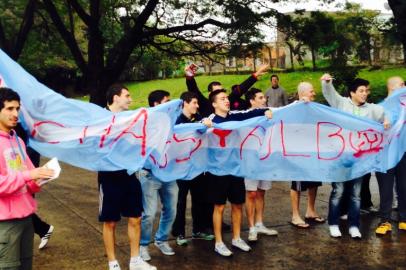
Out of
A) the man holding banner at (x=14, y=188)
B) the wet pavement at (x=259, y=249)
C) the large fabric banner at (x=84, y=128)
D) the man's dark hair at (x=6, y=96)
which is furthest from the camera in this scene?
the wet pavement at (x=259, y=249)

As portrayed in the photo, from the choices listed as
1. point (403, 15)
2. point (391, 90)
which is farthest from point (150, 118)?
point (403, 15)

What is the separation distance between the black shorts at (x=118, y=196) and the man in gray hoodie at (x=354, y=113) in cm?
241

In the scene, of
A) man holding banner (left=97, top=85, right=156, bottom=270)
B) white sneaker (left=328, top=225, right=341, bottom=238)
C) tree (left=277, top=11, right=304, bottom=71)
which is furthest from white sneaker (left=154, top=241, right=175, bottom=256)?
tree (left=277, top=11, right=304, bottom=71)

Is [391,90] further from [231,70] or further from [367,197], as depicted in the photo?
[231,70]

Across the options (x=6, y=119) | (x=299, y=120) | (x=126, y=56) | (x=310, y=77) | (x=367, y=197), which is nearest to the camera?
(x=6, y=119)

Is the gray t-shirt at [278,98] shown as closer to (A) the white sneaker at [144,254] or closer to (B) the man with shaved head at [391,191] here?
(B) the man with shaved head at [391,191]

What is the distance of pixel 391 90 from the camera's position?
Answer: 19.6 ft

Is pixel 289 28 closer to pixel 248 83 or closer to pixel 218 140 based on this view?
pixel 248 83

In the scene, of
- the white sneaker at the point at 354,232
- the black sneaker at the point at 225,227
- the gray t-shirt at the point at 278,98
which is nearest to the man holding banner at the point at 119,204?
the black sneaker at the point at 225,227

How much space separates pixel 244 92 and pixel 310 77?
15286 millimetres

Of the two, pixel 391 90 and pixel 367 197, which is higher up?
pixel 391 90

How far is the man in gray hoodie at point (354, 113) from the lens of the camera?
5.49 meters

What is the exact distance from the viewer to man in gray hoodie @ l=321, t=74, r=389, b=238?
549cm

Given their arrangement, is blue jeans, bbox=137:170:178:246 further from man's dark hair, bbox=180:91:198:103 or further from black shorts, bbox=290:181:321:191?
black shorts, bbox=290:181:321:191
